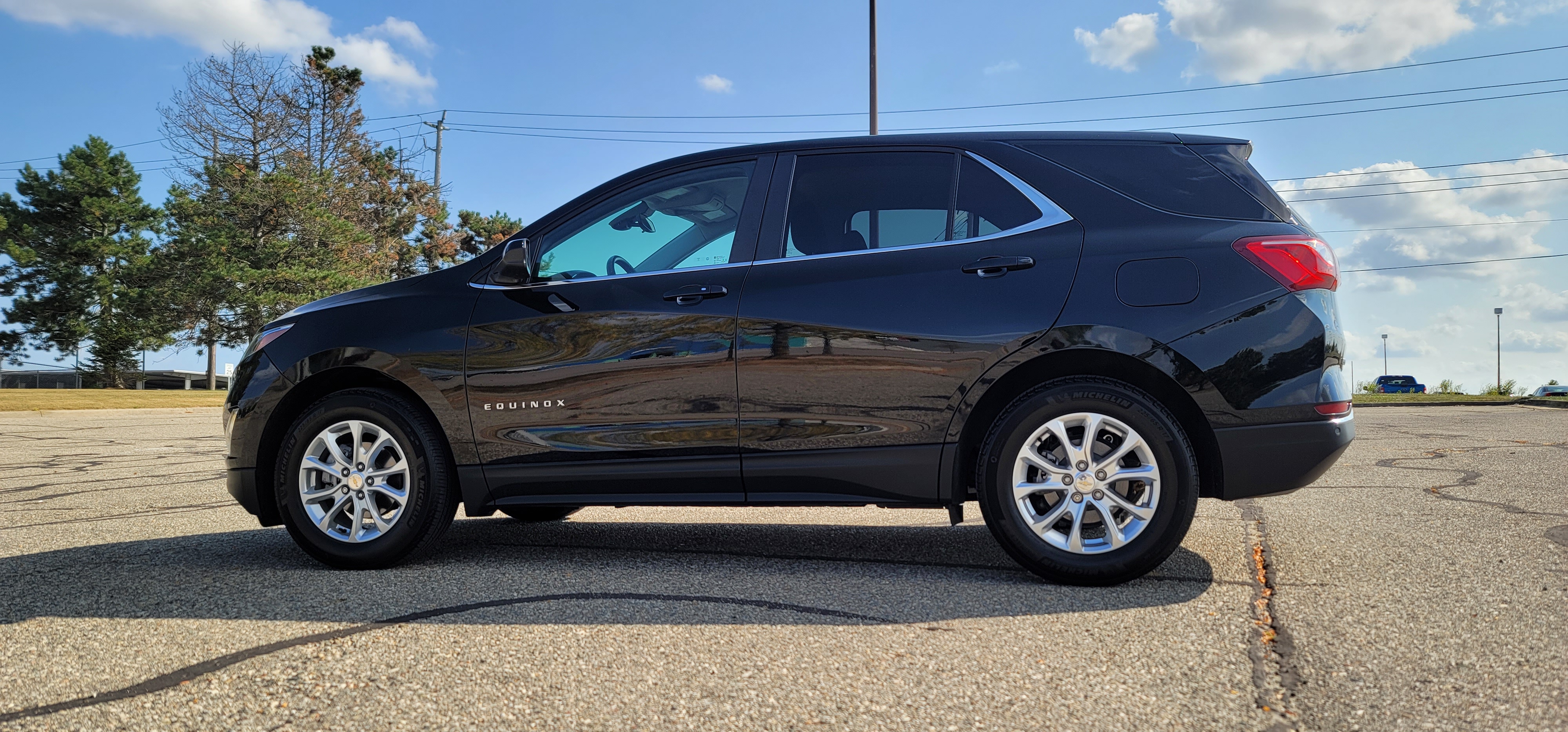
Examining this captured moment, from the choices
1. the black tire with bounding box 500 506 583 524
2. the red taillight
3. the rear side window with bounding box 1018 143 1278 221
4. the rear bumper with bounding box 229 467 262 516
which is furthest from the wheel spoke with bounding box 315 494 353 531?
the red taillight

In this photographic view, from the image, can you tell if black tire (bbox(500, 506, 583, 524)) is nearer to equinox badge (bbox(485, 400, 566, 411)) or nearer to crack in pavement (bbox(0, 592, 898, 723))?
equinox badge (bbox(485, 400, 566, 411))

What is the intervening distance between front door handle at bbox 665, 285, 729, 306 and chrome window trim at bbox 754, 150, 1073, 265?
20 centimetres

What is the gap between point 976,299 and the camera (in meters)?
3.74

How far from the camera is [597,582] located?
3.76m

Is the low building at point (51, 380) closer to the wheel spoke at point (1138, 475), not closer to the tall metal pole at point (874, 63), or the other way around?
the tall metal pole at point (874, 63)

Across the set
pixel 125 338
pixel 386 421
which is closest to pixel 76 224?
pixel 125 338

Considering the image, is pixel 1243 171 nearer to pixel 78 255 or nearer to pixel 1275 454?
pixel 1275 454

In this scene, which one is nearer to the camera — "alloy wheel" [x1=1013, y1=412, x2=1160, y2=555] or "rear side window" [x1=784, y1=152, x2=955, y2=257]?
"alloy wheel" [x1=1013, y1=412, x2=1160, y2=555]

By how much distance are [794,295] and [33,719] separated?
2.67 metres

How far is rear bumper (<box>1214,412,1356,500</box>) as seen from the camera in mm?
3539

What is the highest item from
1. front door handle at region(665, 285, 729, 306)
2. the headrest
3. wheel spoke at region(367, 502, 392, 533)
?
the headrest

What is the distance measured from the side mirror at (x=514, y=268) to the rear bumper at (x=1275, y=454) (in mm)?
2861

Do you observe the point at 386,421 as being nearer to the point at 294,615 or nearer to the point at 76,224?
the point at 294,615

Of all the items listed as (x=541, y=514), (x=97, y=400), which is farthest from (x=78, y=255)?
(x=541, y=514)
